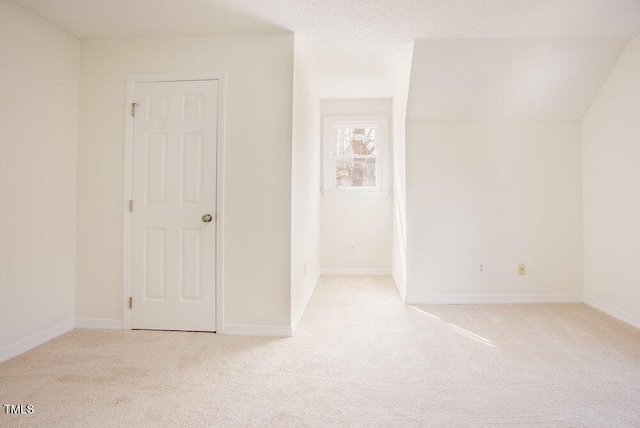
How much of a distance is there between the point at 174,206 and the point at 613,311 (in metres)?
3.98

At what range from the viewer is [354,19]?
2574 millimetres

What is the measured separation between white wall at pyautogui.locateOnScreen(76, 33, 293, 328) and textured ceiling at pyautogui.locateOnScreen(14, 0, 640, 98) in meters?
0.14

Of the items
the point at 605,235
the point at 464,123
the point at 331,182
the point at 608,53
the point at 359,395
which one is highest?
the point at 608,53

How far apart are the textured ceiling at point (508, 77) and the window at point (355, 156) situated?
1440 mm

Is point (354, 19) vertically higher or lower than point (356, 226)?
higher

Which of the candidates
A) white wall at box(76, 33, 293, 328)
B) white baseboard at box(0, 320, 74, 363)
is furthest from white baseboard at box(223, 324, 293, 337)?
white baseboard at box(0, 320, 74, 363)

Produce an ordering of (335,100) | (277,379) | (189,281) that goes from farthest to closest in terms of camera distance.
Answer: (335,100) → (189,281) → (277,379)

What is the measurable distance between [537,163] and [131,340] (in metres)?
4.11

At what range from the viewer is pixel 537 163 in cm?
357

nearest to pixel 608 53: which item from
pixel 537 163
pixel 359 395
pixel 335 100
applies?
pixel 537 163

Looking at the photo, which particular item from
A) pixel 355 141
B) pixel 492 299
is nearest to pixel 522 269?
pixel 492 299

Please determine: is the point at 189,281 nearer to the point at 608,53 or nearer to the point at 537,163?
the point at 537,163

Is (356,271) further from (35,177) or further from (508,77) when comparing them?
(35,177)

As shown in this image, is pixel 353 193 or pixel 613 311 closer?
pixel 613 311
